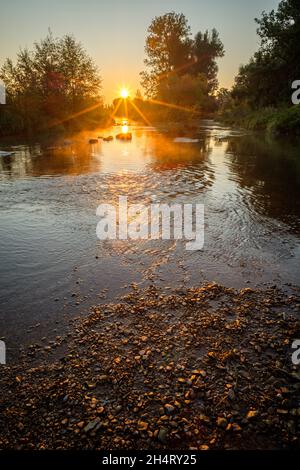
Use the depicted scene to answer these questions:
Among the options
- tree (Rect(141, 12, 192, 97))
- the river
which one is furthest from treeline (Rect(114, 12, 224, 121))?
the river

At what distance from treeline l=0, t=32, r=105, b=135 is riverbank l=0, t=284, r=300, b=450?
126 feet

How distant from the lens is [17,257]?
21.8ft

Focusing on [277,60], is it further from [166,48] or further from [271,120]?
[166,48]

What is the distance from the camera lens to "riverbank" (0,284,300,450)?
3.02 meters

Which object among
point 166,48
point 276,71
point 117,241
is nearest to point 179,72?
point 166,48

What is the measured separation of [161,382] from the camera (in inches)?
141

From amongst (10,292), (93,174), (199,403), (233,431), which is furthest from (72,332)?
(93,174)

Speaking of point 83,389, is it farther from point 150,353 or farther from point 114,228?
point 114,228

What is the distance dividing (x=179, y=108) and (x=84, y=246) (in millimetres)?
76229

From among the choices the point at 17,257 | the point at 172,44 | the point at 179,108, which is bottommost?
the point at 17,257

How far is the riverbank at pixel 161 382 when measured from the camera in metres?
3.02

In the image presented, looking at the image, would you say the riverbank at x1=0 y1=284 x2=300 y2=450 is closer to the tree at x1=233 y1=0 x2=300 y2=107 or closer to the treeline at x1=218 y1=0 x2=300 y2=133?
the treeline at x1=218 y1=0 x2=300 y2=133

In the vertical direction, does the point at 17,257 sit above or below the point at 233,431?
above

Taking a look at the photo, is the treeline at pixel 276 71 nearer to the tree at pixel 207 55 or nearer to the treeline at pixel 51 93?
the treeline at pixel 51 93
